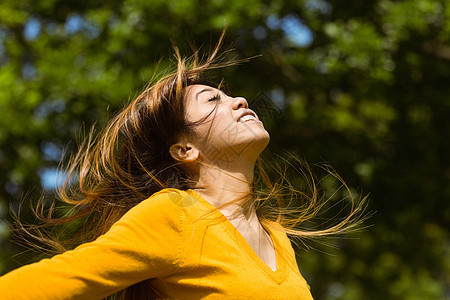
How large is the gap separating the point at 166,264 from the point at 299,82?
5.35 meters

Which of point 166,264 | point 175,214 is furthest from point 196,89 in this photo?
point 166,264

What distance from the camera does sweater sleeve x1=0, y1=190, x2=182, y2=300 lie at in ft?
5.39

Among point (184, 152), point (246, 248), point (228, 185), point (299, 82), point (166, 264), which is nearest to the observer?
point (166, 264)

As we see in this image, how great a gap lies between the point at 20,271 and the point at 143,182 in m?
0.75

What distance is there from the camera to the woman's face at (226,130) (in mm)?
2146

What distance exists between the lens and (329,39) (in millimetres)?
6453

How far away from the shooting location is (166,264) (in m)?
1.86

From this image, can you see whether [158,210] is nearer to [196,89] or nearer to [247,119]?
[247,119]

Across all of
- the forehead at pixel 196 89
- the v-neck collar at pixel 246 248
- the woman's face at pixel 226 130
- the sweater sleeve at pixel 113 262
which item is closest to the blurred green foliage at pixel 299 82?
the forehead at pixel 196 89

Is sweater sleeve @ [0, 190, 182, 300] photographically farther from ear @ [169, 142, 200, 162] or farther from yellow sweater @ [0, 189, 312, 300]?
ear @ [169, 142, 200, 162]

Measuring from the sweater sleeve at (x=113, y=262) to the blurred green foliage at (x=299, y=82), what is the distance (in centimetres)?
406

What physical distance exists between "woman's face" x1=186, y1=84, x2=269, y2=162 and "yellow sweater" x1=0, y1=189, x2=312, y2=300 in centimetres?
19

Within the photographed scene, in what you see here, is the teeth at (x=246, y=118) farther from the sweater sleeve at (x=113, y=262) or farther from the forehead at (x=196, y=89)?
the sweater sleeve at (x=113, y=262)

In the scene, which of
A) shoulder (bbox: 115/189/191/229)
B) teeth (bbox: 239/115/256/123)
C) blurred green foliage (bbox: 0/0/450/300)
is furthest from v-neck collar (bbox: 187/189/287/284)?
blurred green foliage (bbox: 0/0/450/300)
